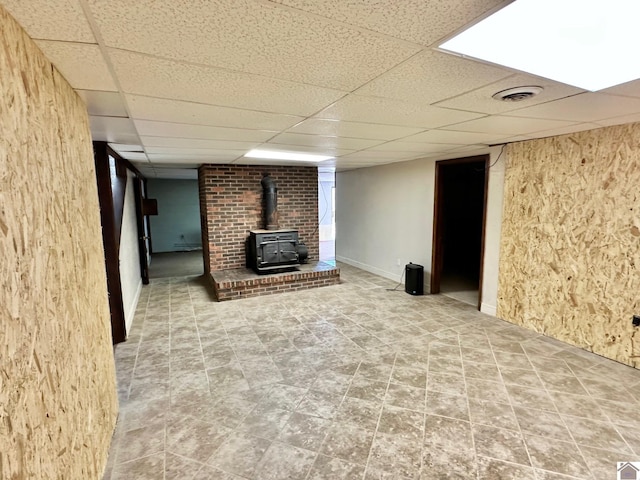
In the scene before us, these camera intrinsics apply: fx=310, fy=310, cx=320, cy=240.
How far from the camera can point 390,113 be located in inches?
83.9

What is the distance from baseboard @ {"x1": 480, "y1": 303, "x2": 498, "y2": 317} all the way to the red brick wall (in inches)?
126

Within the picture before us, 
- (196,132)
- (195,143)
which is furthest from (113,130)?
(195,143)

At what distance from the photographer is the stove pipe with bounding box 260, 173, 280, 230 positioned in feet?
17.5

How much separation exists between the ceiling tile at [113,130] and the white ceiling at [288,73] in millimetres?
16

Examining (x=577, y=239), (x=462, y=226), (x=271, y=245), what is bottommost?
(x=271, y=245)

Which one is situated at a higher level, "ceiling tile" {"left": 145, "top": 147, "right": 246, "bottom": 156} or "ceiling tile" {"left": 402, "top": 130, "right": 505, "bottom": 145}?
"ceiling tile" {"left": 145, "top": 147, "right": 246, "bottom": 156}

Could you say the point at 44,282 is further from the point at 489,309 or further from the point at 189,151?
the point at 489,309

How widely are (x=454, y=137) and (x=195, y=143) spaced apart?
260 centimetres

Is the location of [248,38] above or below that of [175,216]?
above

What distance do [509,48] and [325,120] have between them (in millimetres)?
1276

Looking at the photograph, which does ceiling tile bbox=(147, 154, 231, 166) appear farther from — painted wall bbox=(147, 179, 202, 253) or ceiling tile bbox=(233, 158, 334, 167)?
painted wall bbox=(147, 179, 202, 253)

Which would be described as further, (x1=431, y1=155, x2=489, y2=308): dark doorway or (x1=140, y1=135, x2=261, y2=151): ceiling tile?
(x1=431, y1=155, x2=489, y2=308): dark doorway

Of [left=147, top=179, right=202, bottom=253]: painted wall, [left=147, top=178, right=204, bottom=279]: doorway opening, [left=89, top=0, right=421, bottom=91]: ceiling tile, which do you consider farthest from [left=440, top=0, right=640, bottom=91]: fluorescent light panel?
[left=147, top=179, right=202, bottom=253]: painted wall

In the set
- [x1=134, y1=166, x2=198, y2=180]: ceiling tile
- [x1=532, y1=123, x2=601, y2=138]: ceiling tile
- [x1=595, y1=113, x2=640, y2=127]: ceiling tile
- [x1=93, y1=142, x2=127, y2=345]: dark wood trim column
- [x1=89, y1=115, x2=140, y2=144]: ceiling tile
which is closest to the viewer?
[x1=89, y1=115, x2=140, y2=144]: ceiling tile
